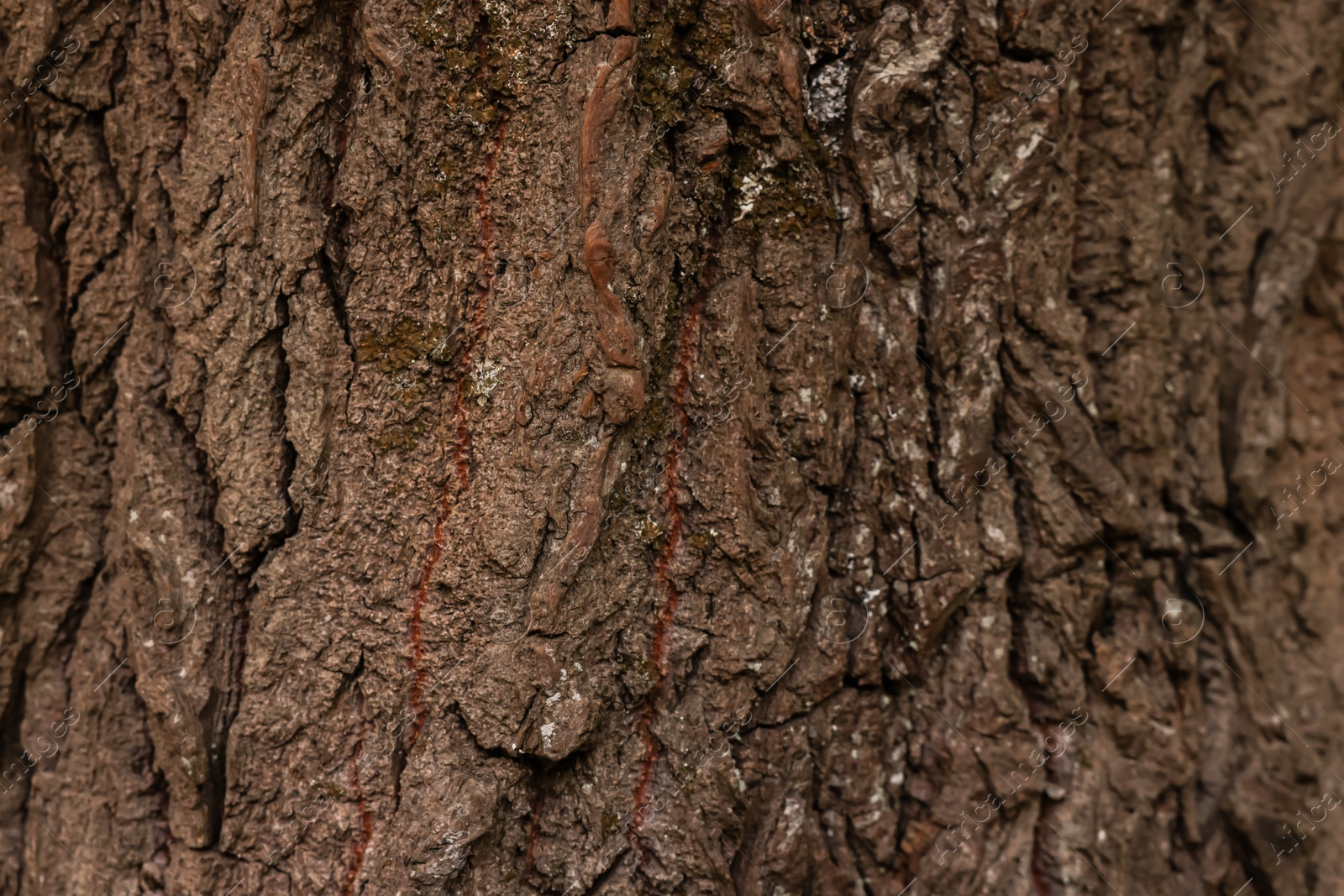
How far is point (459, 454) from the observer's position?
1549 millimetres

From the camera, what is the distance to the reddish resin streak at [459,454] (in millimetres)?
1534

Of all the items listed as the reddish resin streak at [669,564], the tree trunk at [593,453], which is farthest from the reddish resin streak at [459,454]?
the reddish resin streak at [669,564]

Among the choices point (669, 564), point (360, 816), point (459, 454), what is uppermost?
point (459, 454)

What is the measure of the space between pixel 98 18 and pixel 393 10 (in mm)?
590

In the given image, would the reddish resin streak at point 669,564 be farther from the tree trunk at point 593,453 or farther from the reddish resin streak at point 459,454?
the reddish resin streak at point 459,454

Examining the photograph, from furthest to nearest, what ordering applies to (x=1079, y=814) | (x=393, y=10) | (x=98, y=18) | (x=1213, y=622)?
(x=1213, y=622) → (x=1079, y=814) → (x=98, y=18) → (x=393, y=10)

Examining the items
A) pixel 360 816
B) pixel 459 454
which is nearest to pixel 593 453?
pixel 459 454

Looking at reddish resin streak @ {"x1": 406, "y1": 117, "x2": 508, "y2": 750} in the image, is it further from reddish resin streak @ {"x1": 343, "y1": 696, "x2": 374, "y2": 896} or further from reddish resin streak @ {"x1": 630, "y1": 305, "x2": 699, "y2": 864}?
reddish resin streak @ {"x1": 630, "y1": 305, "x2": 699, "y2": 864}

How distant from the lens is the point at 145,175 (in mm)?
1647

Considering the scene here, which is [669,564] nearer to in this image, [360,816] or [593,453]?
[593,453]

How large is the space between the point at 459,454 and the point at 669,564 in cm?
42

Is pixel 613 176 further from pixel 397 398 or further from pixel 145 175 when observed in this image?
pixel 145 175

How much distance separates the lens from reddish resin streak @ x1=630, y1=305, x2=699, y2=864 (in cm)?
161

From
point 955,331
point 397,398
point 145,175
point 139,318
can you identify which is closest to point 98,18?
point 145,175
